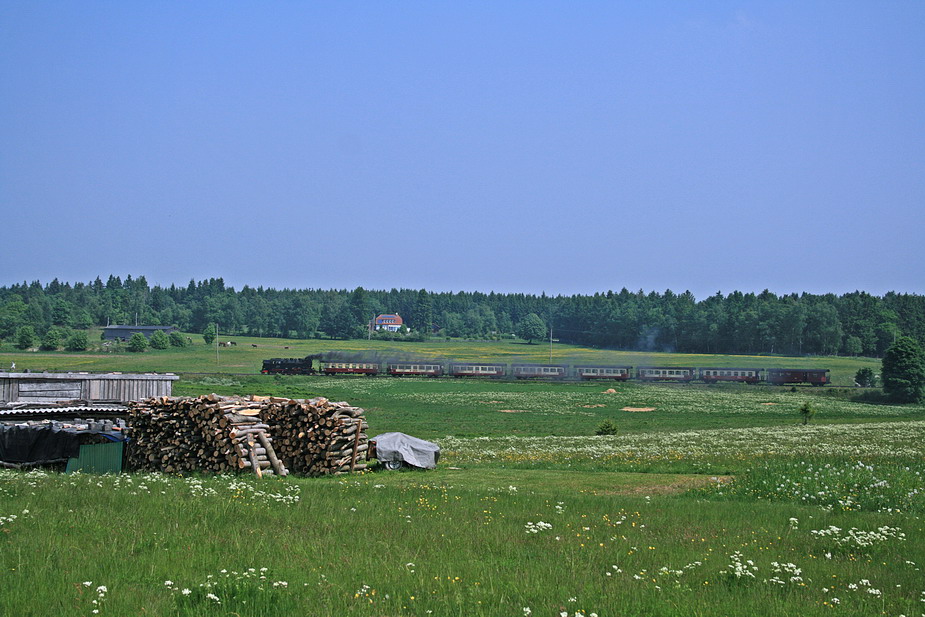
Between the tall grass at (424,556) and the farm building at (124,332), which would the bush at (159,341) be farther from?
the tall grass at (424,556)

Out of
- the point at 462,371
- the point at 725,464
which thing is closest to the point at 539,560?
the point at 725,464

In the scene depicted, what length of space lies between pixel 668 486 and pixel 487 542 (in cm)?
1036

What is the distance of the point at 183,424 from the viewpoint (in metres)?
22.5

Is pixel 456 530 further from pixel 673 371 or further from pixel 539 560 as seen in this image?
pixel 673 371

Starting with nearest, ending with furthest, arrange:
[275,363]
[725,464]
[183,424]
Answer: [183,424] → [725,464] → [275,363]

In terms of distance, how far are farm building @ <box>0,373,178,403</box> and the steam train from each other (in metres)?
70.3

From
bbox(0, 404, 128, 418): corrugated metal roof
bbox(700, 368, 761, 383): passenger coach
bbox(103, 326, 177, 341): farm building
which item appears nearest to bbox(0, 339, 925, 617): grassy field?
bbox(0, 404, 128, 418): corrugated metal roof

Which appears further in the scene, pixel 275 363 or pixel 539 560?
pixel 275 363

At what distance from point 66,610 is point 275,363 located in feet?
347

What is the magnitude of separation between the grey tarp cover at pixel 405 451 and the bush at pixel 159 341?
440 feet

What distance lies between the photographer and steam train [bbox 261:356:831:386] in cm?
10931

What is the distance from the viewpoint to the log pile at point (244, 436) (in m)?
21.8

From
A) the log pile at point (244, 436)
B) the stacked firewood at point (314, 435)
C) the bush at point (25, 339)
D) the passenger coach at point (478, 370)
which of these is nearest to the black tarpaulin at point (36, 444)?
the log pile at point (244, 436)

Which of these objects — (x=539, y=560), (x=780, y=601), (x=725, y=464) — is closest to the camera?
(x=780, y=601)
